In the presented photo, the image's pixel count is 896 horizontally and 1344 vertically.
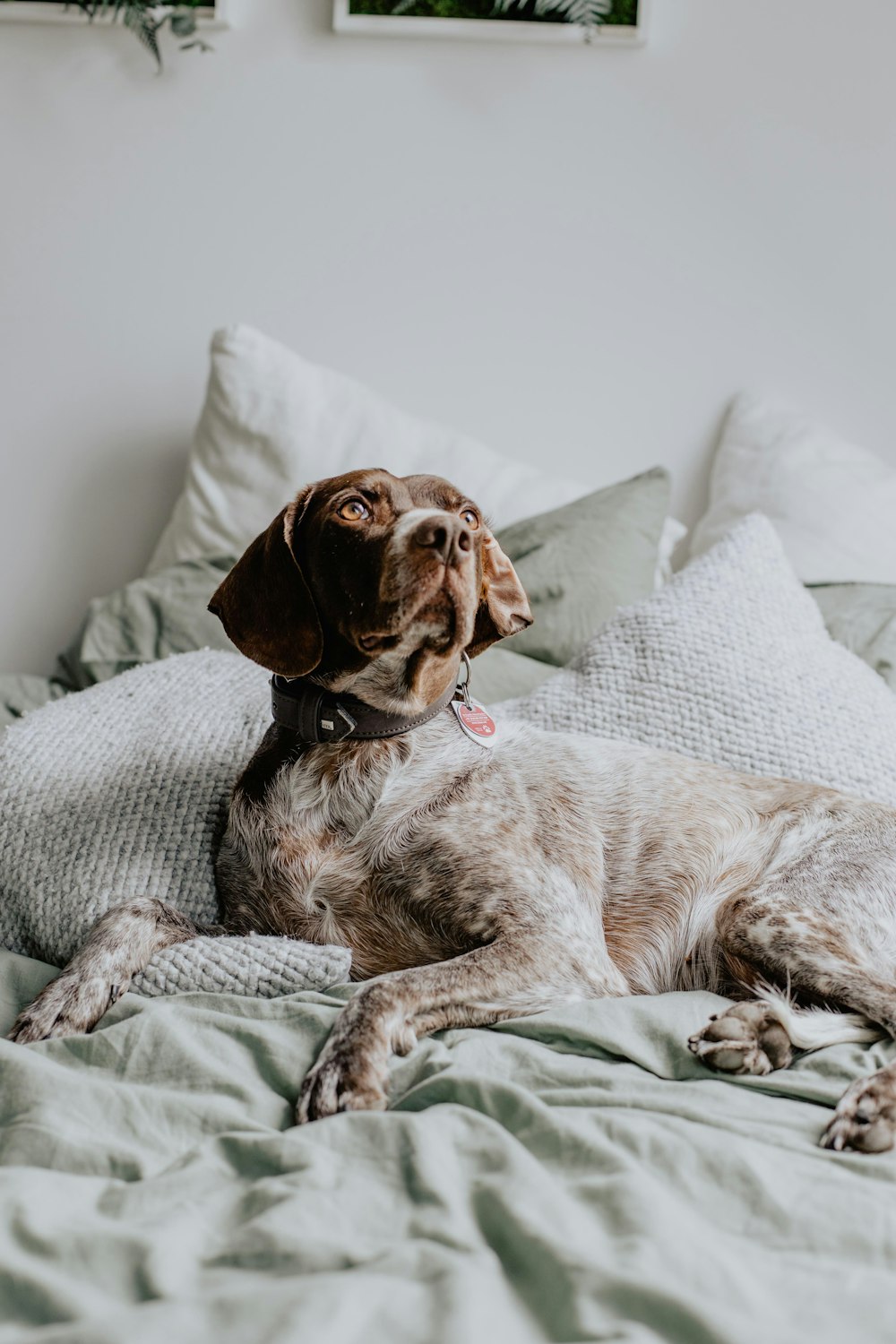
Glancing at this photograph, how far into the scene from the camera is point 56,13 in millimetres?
3363

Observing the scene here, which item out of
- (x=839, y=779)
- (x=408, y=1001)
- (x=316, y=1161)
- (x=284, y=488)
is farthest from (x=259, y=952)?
(x=284, y=488)

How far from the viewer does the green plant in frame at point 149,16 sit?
3.29m

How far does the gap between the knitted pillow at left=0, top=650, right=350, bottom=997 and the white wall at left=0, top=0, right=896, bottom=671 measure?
1625 millimetres

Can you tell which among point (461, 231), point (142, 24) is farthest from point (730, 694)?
point (142, 24)

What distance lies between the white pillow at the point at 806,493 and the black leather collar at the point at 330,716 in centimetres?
158

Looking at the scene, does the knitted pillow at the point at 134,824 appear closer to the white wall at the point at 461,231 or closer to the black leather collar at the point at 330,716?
the black leather collar at the point at 330,716

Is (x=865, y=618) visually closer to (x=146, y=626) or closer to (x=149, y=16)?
(x=146, y=626)

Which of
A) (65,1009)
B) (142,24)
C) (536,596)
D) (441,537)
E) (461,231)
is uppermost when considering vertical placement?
(142,24)

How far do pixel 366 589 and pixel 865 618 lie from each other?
1.50 m

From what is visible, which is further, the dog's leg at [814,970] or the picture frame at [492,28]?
the picture frame at [492,28]

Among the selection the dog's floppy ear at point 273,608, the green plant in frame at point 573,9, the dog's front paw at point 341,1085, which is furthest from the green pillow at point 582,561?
the dog's front paw at point 341,1085

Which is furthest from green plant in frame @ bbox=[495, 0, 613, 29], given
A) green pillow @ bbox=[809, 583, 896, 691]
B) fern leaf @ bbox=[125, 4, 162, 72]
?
green pillow @ bbox=[809, 583, 896, 691]

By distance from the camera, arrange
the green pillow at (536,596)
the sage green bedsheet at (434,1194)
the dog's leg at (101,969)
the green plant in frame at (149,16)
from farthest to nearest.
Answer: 1. the green plant in frame at (149,16)
2. the green pillow at (536,596)
3. the dog's leg at (101,969)
4. the sage green bedsheet at (434,1194)

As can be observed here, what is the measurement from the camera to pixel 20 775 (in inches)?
79.0
